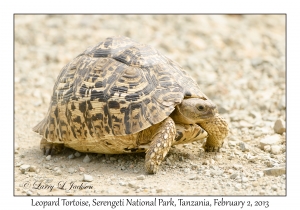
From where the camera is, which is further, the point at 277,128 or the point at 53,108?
the point at 277,128

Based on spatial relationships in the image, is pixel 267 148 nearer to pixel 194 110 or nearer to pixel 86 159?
pixel 194 110

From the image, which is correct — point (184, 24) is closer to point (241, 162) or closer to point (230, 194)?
point (241, 162)

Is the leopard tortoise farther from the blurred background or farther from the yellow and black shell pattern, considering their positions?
the blurred background

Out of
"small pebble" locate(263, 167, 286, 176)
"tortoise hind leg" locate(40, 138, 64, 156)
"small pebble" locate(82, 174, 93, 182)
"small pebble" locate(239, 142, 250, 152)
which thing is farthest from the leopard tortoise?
"small pebble" locate(263, 167, 286, 176)

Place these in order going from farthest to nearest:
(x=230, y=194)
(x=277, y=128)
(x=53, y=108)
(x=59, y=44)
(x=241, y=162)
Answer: (x=59, y=44), (x=277, y=128), (x=53, y=108), (x=241, y=162), (x=230, y=194)

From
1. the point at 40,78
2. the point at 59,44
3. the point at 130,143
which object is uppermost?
the point at 59,44

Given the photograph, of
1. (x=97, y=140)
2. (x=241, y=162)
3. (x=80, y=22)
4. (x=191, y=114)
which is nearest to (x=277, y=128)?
(x=241, y=162)
